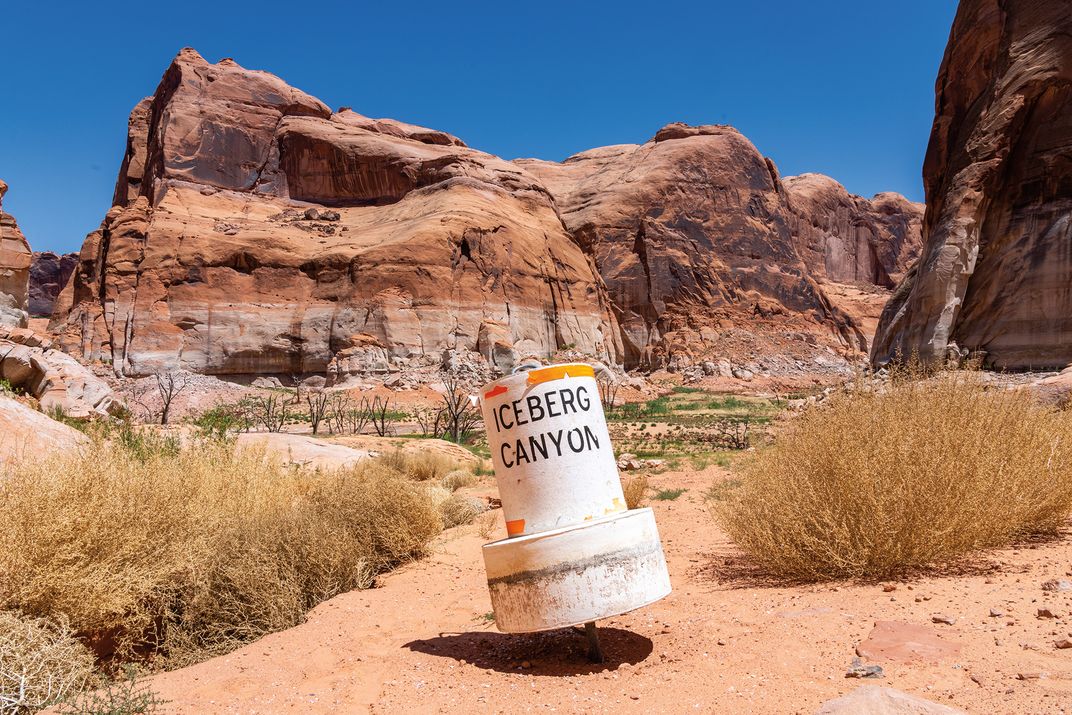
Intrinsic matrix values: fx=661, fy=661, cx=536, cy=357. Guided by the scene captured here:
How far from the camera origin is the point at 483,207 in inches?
1772

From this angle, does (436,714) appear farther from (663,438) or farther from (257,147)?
(257,147)

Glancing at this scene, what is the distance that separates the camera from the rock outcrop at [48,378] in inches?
513

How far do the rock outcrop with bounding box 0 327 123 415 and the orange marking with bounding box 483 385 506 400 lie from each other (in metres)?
11.3

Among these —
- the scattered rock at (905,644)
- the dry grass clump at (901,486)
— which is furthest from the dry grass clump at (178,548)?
the scattered rock at (905,644)

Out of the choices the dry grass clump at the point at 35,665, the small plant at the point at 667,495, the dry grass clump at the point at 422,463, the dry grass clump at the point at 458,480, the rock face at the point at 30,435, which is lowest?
the small plant at the point at 667,495

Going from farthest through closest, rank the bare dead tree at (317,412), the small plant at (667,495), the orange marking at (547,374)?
the bare dead tree at (317,412) → the small plant at (667,495) → the orange marking at (547,374)

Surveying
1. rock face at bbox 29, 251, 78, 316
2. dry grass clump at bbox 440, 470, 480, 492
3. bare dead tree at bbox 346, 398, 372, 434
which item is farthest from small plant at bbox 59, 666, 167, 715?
rock face at bbox 29, 251, 78, 316

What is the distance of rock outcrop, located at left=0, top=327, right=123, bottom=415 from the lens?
13023mm

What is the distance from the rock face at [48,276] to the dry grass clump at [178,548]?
109391 mm

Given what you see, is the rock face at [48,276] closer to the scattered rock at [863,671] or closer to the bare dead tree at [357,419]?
the bare dead tree at [357,419]

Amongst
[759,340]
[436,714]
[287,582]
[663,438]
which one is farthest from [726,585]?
[759,340]

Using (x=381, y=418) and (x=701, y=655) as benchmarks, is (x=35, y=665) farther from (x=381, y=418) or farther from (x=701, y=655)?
(x=381, y=418)

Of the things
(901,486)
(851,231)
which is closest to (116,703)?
(901,486)

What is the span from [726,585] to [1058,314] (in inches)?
991
